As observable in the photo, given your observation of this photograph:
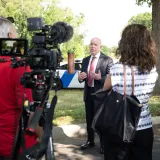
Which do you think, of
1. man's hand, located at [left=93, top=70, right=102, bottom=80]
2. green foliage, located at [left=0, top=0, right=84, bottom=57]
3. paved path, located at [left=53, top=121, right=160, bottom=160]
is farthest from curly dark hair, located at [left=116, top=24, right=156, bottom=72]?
green foliage, located at [left=0, top=0, right=84, bottom=57]

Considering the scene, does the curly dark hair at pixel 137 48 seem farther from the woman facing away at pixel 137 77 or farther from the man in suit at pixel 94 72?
the man in suit at pixel 94 72

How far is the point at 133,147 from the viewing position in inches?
123

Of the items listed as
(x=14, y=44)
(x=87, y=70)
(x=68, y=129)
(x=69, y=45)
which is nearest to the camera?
(x=14, y=44)

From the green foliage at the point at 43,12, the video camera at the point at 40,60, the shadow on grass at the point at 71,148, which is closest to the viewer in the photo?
the video camera at the point at 40,60

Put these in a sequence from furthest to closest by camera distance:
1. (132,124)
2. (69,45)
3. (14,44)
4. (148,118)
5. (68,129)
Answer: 1. (69,45)
2. (68,129)
3. (148,118)
4. (132,124)
5. (14,44)

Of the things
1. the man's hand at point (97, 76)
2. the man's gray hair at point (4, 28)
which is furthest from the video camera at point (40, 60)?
the man's hand at point (97, 76)

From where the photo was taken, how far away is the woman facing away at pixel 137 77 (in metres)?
3.03

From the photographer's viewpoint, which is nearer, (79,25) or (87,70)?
(87,70)

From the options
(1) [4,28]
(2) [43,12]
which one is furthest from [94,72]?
(2) [43,12]

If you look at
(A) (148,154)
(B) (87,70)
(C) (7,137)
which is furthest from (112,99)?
(B) (87,70)

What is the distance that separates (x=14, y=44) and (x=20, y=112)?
1.70ft

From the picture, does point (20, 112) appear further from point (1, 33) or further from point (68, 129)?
point (68, 129)

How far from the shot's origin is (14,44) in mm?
2771

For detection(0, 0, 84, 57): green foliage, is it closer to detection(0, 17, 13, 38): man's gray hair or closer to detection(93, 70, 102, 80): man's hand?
detection(93, 70, 102, 80): man's hand
